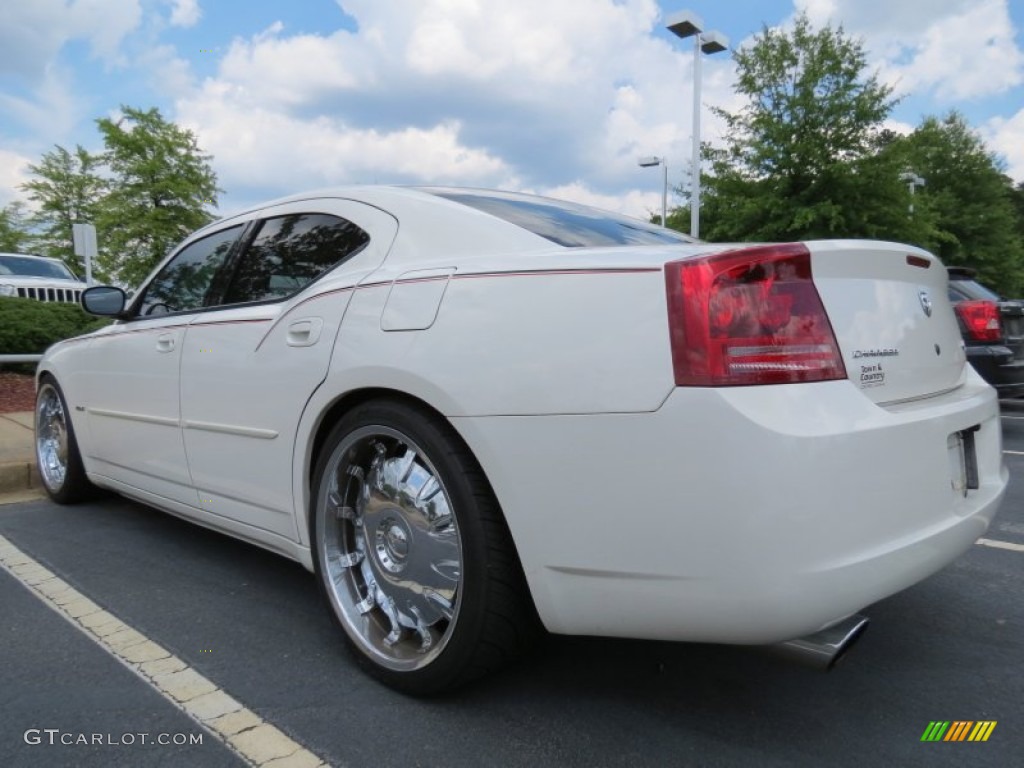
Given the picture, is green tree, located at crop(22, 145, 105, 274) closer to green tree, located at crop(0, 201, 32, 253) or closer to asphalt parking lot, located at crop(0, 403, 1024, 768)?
green tree, located at crop(0, 201, 32, 253)

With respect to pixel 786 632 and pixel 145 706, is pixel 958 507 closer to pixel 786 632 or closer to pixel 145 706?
pixel 786 632

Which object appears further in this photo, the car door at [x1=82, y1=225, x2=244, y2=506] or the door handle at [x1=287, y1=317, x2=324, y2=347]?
the car door at [x1=82, y1=225, x2=244, y2=506]

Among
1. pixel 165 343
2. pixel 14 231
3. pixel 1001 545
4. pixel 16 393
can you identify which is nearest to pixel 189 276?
pixel 165 343

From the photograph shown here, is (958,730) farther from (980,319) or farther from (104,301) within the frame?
(980,319)

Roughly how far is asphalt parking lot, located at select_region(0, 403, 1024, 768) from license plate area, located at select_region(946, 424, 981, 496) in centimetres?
64

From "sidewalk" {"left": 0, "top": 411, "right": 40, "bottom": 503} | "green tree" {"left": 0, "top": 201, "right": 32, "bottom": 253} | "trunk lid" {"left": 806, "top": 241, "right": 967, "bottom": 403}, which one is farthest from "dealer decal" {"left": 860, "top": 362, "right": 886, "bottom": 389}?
"green tree" {"left": 0, "top": 201, "right": 32, "bottom": 253}

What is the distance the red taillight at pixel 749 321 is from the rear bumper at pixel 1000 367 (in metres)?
6.54

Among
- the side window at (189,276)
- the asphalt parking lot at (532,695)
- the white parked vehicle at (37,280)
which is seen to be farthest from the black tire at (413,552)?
the white parked vehicle at (37,280)

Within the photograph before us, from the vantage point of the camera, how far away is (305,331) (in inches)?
98.3

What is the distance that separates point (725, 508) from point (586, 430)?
355mm

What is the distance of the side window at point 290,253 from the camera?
2678 millimetres

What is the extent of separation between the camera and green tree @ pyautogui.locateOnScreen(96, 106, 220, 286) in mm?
24641

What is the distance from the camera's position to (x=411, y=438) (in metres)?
2.12

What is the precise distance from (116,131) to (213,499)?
26172 mm
